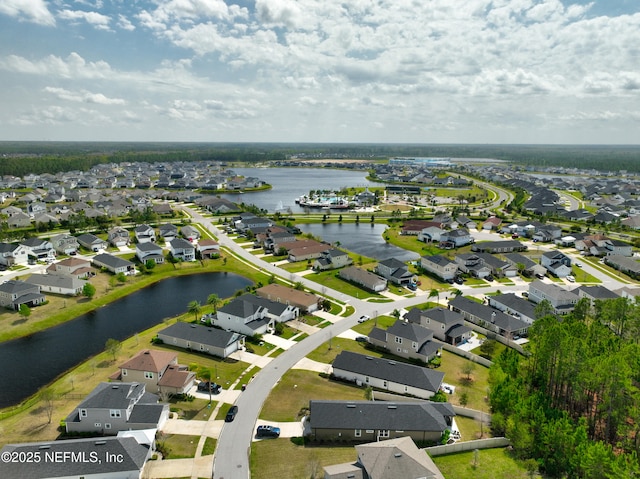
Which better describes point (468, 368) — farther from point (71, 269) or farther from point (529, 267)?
point (71, 269)

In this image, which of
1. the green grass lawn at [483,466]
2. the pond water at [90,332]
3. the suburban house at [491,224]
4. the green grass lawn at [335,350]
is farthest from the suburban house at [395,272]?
the suburban house at [491,224]

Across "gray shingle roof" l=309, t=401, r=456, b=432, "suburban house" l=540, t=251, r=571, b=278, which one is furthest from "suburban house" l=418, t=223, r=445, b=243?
"gray shingle roof" l=309, t=401, r=456, b=432

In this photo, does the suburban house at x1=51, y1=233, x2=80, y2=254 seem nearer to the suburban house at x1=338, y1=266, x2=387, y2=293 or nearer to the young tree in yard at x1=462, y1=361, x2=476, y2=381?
the suburban house at x1=338, y1=266, x2=387, y2=293

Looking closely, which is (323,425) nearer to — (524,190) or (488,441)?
(488,441)

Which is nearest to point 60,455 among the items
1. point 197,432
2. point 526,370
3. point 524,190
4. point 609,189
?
point 197,432

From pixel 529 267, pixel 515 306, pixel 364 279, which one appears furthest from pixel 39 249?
pixel 529 267
